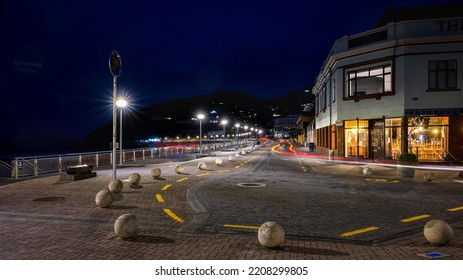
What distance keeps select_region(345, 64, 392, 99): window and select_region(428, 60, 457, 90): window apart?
297 centimetres

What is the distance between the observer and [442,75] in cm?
2633

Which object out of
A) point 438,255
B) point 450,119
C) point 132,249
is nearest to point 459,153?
point 450,119

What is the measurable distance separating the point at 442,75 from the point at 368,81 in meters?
6.23

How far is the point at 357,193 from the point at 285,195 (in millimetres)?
2960

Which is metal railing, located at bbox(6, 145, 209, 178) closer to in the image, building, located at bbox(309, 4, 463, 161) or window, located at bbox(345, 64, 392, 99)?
window, located at bbox(345, 64, 392, 99)

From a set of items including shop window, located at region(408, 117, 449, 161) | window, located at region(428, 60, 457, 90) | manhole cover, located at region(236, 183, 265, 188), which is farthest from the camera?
shop window, located at region(408, 117, 449, 161)

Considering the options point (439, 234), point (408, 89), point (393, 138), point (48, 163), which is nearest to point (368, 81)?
point (408, 89)

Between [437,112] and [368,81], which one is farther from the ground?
[368,81]

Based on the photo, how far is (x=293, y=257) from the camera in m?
6.20

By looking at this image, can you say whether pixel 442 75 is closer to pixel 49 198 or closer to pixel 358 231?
pixel 358 231

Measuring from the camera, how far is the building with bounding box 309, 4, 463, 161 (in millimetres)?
25969

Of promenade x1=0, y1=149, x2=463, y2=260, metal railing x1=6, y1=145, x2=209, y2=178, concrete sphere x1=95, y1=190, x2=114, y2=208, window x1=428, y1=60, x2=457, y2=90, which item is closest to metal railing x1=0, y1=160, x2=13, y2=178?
metal railing x1=6, y1=145, x2=209, y2=178

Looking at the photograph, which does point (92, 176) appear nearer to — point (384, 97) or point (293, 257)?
point (293, 257)

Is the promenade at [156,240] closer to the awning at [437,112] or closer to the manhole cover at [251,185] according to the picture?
the manhole cover at [251,185]
